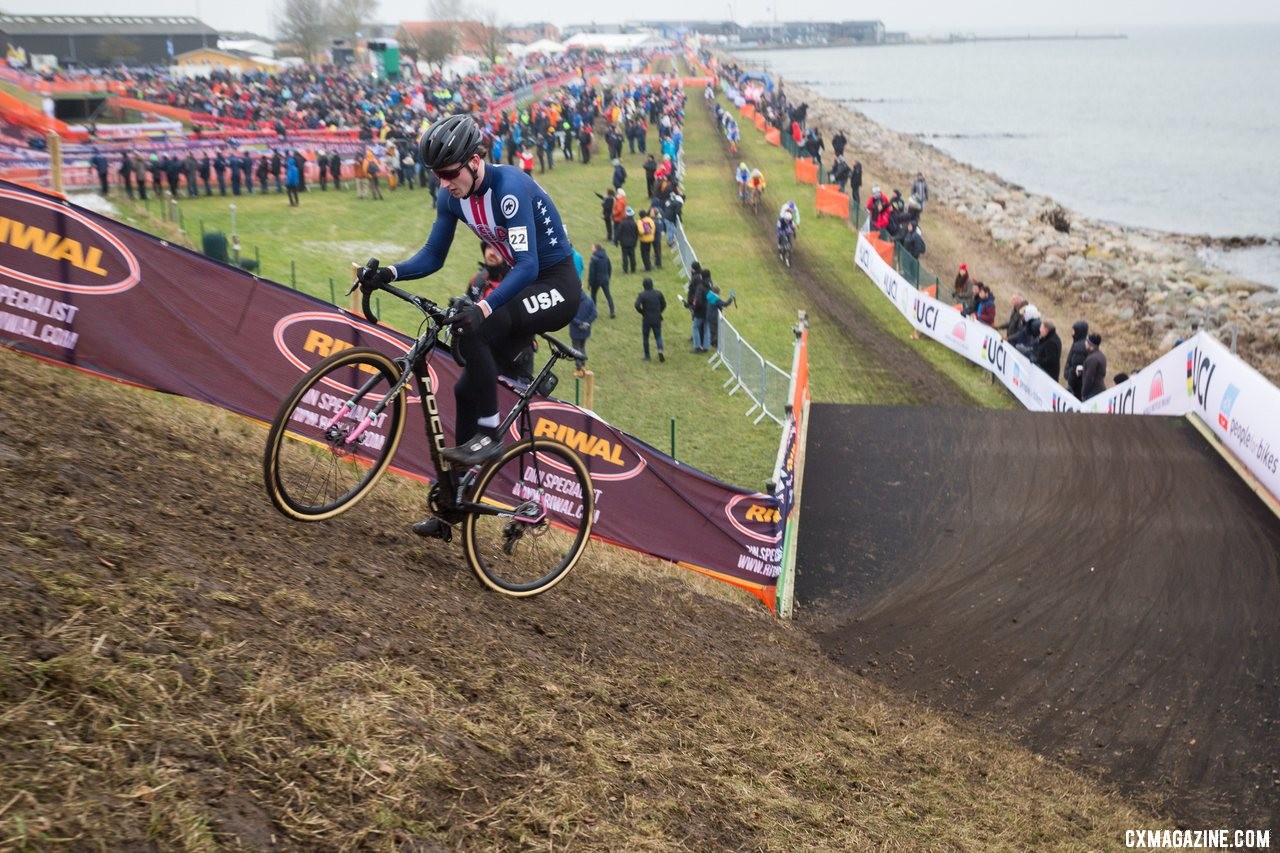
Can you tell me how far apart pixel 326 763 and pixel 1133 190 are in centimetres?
7767

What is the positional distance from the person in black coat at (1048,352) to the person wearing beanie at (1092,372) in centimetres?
81

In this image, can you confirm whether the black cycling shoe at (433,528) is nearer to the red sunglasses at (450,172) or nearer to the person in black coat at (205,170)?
the red sunglasses at (450,172)

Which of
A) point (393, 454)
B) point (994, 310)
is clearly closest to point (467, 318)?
point (393, 454)

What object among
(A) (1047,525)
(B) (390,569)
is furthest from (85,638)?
(A) (1047,525)

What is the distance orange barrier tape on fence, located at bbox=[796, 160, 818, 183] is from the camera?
43.7 metres

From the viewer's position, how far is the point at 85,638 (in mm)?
4707

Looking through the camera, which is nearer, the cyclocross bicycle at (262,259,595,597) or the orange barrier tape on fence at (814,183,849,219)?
the cyclocross bicycle at (262,259,595,597)

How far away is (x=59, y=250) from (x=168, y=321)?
0.91m

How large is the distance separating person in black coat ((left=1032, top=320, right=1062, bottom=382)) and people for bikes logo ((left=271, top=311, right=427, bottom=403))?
637 inches

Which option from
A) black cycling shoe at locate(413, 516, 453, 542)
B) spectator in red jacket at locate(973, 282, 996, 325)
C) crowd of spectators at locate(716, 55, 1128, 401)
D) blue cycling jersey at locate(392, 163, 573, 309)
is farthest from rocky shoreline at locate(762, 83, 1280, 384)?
black cycling shoe at locate(413, 516, 453, 542)

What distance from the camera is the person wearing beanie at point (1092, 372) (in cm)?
2089

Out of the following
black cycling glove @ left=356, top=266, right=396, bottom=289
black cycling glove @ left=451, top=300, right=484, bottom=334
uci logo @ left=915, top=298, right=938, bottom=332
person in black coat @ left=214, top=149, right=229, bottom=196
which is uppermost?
black cycling glove @ left=356, top=266, right=396, bottom=289

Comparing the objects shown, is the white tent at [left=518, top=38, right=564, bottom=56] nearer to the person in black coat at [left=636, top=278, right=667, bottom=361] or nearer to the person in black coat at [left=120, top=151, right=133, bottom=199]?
the person in black coat at [left=120, top=151, right=133, bottom=199]
